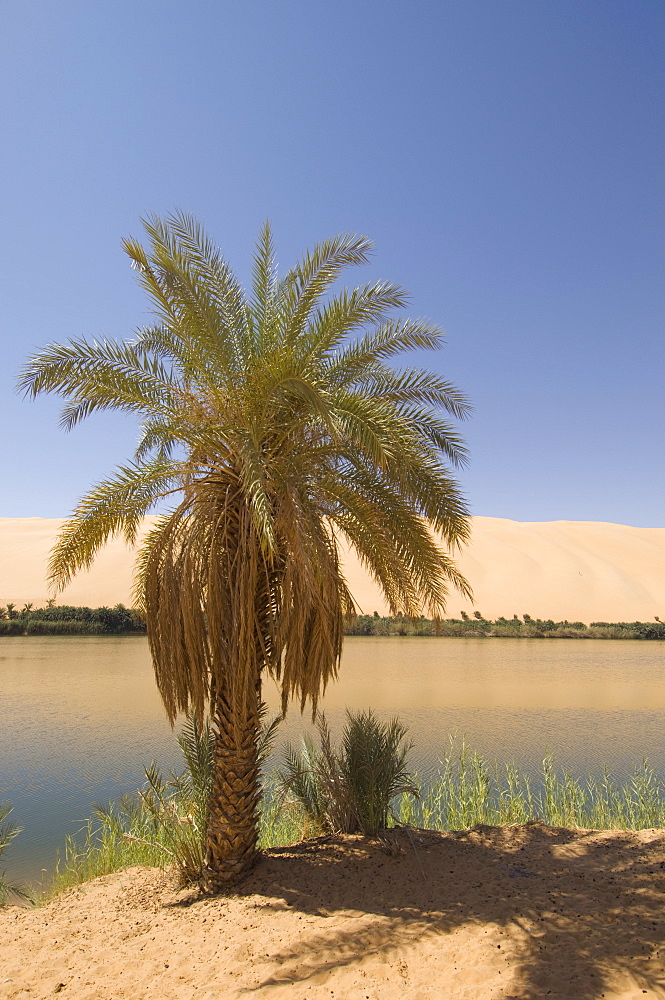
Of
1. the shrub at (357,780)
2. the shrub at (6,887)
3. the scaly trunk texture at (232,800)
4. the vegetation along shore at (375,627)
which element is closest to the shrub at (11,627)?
the vegetation along shore at (375,627)

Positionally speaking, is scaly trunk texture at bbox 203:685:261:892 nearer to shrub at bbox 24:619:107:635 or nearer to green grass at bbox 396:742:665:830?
green grass at bbox 396:742:665:830

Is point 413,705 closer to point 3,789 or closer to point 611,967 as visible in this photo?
point 3,789

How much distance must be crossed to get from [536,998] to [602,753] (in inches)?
316

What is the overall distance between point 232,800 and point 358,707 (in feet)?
26.4

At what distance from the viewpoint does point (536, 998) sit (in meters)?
2.94

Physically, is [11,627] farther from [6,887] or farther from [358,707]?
[6,887]

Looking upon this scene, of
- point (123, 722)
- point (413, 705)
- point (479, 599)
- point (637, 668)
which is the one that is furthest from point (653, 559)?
point (123, 722)

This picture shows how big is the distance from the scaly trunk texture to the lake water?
92.6 inches

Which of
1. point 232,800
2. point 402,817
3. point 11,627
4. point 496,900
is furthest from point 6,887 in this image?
point 11,627

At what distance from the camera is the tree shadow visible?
3258mm

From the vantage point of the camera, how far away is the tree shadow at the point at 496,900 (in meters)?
3.26

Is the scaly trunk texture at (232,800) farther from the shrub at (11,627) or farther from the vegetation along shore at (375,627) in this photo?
the shrub at (11,627)

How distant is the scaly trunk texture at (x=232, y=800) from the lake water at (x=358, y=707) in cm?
235

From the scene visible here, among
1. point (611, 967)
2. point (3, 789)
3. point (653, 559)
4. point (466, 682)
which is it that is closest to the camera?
point (611, 967)
